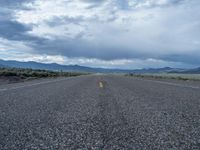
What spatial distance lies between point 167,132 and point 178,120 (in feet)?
3.76

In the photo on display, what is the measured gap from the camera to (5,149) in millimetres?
3545

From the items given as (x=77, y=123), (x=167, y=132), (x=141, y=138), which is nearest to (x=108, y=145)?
(x=141, y=138)

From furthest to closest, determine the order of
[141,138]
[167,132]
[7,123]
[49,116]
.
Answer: [49,116] < [7,123] < [167,132] < [141,138]

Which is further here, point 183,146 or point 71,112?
point 71,112

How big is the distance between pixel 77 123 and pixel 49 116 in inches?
38.3

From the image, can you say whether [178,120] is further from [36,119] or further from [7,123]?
[7,123]

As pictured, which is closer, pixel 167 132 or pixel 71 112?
pixel 167 132

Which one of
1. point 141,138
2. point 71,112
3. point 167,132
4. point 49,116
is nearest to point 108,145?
point 141,138

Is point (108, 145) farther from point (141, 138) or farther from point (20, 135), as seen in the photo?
point (20, 135)

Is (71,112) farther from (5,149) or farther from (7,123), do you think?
(5,149)

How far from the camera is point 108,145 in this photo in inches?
146

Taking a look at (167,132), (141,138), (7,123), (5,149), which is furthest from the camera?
(7,123)

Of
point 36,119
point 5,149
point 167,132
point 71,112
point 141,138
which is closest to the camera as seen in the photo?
point 5,149

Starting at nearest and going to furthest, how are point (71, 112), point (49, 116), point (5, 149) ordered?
point (5, 149) → point (49, 116) → point (71, 112)
